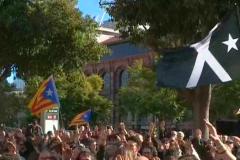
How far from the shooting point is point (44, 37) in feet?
63.5

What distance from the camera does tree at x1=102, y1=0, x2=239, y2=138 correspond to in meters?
13.1

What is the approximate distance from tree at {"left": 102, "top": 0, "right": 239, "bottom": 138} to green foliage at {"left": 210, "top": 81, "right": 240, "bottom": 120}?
26.0 metres

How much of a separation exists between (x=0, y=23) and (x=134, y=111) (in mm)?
41034

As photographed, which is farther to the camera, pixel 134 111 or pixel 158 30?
pixel 134 111

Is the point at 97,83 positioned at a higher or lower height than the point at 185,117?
higher

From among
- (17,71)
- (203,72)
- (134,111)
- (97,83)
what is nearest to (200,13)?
(203,72)

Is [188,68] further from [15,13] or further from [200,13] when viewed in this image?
[15,13]

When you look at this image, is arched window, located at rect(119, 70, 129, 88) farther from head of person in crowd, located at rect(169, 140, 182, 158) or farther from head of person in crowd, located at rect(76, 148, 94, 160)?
head of person in crowd, located at rect(76, 148, 94, 160)

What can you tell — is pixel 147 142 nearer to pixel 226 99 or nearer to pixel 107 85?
pixel 226 99

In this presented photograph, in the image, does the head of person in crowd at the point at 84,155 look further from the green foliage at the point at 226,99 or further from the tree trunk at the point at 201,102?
the green foliage at the point at 226,99

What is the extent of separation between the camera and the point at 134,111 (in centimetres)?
5941

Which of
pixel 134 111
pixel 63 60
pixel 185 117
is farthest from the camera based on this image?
pixel 134 111

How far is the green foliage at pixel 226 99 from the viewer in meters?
42.9

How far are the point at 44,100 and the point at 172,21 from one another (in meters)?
5.81
